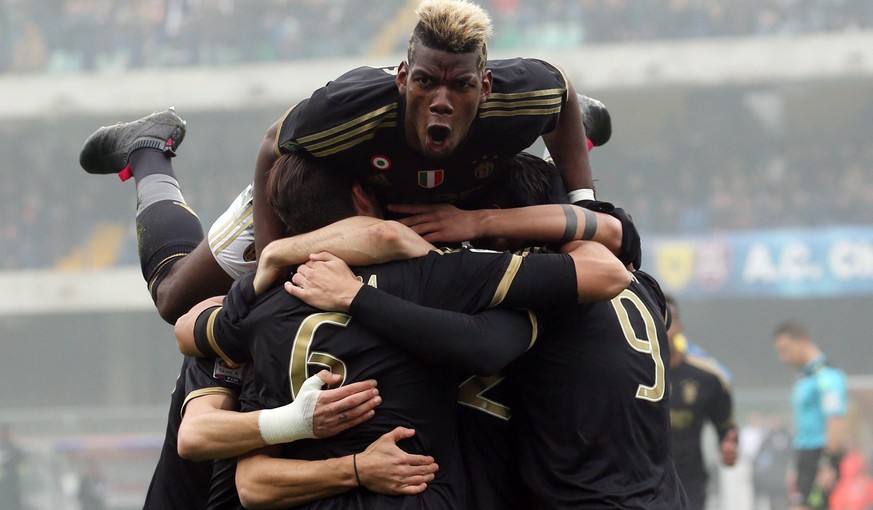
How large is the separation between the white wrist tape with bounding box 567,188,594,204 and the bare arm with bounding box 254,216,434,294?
61 centimetres

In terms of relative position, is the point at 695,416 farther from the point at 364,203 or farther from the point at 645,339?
the point at 364,203

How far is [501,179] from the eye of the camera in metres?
3.58

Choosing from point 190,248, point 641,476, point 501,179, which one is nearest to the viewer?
point 641,476

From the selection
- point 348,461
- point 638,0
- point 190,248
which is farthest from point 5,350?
point 348,461

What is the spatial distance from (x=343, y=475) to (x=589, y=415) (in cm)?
67

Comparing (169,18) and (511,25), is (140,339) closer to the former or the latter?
(169,18)

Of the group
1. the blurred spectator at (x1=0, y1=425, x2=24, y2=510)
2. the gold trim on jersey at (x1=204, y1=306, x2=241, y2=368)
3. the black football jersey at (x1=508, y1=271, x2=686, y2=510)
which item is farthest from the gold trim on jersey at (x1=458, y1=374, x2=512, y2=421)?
the blurred spectator at (x1=0, y1=425, x2=24, y2=510)

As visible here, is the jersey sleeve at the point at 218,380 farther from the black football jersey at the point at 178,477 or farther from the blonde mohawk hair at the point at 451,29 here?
the blonde mohawk hair at the point at 451,29

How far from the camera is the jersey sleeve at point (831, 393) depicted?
27.6 feet

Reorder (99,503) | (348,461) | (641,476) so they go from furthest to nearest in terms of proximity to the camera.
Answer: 1. (99,503)
2. (641,476)
3. (348,461)

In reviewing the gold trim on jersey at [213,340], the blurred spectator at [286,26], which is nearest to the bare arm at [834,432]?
the gold trim on jersey at [213,340]

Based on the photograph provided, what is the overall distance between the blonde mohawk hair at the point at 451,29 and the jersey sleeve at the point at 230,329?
0.75m

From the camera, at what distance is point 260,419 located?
3145 millimetres

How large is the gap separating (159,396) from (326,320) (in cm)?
1984
